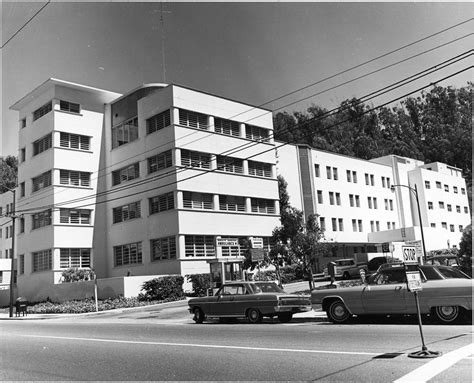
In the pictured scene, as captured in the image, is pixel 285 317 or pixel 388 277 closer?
pixel 388 277

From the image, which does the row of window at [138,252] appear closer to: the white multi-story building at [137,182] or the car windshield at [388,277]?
the white multi-story building at [137,182]

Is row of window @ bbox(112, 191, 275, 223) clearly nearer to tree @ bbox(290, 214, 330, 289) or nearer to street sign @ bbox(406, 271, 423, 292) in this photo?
tree @ bbox(290, 214, 330, 289)

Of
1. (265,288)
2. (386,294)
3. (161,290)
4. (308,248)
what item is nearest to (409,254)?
(386,294)

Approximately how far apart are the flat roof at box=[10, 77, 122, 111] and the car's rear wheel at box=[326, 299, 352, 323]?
3286 centimetres

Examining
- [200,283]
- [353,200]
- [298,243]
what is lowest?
[200,283]

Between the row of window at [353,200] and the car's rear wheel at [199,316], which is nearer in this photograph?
the car's rear wheel at [199,316]

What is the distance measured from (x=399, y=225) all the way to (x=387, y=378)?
6116cm

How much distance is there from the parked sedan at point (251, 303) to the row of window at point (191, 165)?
59.7 feet

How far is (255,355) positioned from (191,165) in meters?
28.9

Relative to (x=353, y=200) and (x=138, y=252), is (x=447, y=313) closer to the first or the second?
(x=138, y=252)

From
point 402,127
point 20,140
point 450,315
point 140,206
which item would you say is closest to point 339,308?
point 450,315

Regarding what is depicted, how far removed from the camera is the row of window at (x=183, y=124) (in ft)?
126

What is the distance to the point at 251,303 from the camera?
16797 mm

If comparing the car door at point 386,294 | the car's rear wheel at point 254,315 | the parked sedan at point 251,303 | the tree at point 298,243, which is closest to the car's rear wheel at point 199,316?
the parked sedan at point 251,303
